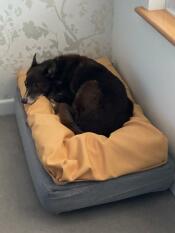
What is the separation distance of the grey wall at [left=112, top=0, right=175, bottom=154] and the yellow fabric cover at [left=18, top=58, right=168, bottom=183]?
0.44ft

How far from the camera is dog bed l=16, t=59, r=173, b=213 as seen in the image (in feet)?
5.65

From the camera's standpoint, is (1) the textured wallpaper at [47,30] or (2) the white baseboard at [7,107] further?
(2) the white baseboard at [7,107]

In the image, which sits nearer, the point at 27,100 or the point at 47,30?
the point at 27,100

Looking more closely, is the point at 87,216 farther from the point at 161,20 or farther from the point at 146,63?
the point at 161,20

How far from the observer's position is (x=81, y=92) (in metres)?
2.12

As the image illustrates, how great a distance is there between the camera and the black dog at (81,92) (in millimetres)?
1950

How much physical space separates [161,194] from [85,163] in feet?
1.57

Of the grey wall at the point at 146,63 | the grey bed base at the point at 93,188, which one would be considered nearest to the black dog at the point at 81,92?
the grey wall at the point at 146,63

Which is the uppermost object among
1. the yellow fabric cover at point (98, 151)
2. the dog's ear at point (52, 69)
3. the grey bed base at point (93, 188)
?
the dog's ear at point (52, 69)

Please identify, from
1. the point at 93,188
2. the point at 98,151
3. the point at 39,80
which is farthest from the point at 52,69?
the point at 93,188

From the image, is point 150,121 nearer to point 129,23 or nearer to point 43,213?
point 129,23

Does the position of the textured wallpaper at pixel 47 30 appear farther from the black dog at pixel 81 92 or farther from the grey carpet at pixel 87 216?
the grey carpet at pixel 87 216

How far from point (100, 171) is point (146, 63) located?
68 centimetres

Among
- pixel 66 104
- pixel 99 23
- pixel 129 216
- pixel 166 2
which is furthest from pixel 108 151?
pixel 99 23
